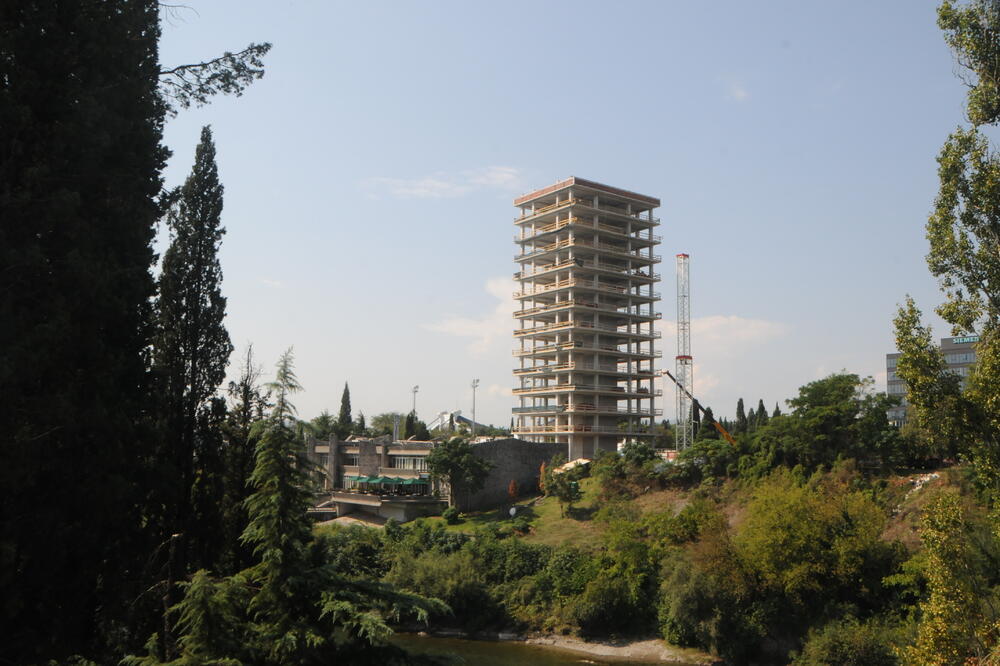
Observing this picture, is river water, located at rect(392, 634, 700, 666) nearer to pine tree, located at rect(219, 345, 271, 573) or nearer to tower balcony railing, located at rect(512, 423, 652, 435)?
pine tree, located at rect(219, 345, 271, 573)

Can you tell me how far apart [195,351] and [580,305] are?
51.1m

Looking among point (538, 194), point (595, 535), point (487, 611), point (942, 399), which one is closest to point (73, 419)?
point (942, 399)

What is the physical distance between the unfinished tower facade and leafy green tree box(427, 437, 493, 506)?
17.3m

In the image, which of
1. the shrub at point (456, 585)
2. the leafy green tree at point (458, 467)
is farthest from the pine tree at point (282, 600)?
the leafy green tree at point (458, 467)

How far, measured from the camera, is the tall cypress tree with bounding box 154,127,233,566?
18.4 m

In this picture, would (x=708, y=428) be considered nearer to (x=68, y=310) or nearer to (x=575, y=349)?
(x=575, y=349)

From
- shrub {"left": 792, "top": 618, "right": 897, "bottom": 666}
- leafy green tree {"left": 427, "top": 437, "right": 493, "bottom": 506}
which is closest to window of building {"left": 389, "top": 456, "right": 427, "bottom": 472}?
leafy green tree {"left": 427, "top": 437, "right": 493, "bottom": 506}

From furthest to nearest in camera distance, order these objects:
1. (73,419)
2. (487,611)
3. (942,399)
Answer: (487,611), (942,399), (73,419)

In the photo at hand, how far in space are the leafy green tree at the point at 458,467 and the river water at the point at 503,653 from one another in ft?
47.6

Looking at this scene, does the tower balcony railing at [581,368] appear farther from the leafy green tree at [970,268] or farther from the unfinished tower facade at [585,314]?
the leafy green tree at [970,268]

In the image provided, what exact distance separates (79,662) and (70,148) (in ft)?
26.3

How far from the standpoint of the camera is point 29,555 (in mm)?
11609

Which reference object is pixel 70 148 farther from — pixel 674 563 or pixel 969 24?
pixel 674 563

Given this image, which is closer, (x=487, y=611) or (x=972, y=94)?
(x=972, y=94)
